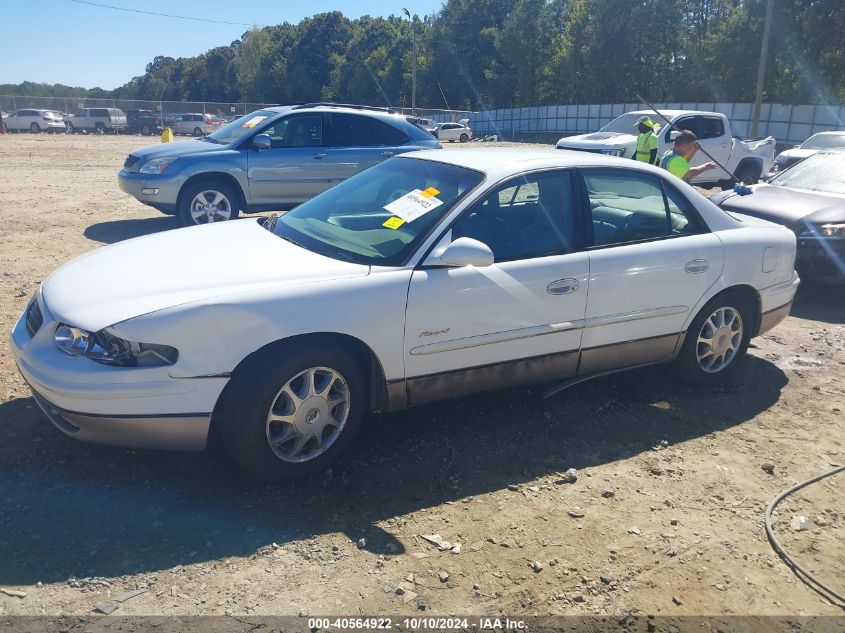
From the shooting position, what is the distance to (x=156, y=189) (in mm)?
9117

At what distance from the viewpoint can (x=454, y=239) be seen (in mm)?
3836

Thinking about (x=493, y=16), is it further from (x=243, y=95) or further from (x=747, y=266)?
(x=747, y=266)

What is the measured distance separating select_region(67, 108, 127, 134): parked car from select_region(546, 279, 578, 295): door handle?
44.7m

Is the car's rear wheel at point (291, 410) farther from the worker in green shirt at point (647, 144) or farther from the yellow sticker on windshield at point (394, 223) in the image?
the worker in green shirt at point (647, 144)

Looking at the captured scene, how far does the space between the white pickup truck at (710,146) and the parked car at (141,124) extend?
34511 mm

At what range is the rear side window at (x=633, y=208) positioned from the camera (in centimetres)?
435

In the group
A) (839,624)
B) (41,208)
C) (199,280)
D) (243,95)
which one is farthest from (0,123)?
(243,95)

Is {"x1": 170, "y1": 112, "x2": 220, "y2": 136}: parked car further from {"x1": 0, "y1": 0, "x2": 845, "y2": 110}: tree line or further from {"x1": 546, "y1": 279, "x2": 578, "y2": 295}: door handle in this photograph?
{"x1": 546, "y1": 279, "x2": 578, "y2": 295}: door handle

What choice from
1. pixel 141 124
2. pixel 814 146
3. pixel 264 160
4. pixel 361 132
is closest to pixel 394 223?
pixel 264 160

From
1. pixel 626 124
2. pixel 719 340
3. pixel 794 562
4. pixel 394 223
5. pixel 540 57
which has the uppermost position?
pixel 540 57

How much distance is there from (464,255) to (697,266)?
1.80 metres

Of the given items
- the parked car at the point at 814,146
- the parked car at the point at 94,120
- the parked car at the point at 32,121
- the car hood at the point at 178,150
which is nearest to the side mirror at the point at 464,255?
the car hood at the point at 178,150

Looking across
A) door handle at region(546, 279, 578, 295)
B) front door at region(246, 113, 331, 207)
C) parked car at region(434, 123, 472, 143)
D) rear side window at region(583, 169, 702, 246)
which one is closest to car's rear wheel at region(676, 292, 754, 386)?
rear side window at region(583, 169, 702, 246)

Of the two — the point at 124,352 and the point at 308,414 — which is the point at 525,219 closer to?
the point at 308,414
